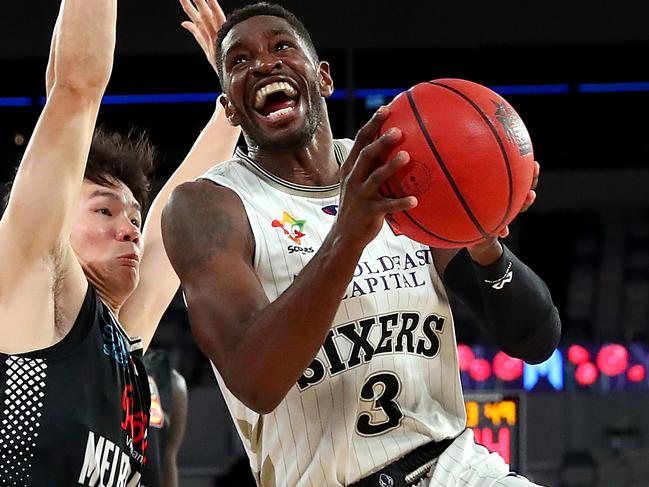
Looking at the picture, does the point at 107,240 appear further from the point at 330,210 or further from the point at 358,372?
the point at 358,372

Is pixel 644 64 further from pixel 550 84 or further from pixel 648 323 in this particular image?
pixel 648 323

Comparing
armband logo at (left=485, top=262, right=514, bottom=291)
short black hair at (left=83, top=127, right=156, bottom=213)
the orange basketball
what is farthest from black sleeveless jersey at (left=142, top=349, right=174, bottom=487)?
the orange basketball

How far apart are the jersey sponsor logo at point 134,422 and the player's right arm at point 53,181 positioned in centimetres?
28

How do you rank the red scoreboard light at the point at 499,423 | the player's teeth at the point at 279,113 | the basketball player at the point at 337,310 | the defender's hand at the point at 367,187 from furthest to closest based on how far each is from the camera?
the red scoreboard light at the point at 499,423 → the player's teeth at the point at 279,113 → the basketball player at the point at 337,310 → the defender's hand at the point at 367,187

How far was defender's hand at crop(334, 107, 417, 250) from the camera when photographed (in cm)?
211

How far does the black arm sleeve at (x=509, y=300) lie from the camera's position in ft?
8.93

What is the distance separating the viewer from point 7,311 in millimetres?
2527

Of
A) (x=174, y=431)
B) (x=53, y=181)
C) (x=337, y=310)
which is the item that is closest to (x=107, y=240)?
(x=53, y=181)

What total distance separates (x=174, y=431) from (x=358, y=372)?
287 cm

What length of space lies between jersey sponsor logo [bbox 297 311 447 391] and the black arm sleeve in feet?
0.58

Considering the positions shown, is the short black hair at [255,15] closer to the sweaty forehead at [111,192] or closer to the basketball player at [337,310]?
the basketball player at [337,310]

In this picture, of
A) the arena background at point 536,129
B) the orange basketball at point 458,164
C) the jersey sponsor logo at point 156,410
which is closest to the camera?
the orange basketball at point 458,164

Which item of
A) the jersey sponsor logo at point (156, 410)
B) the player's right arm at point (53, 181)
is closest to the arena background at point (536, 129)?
the jersey sponsor logo at point (156, 410)

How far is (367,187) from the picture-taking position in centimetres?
211
